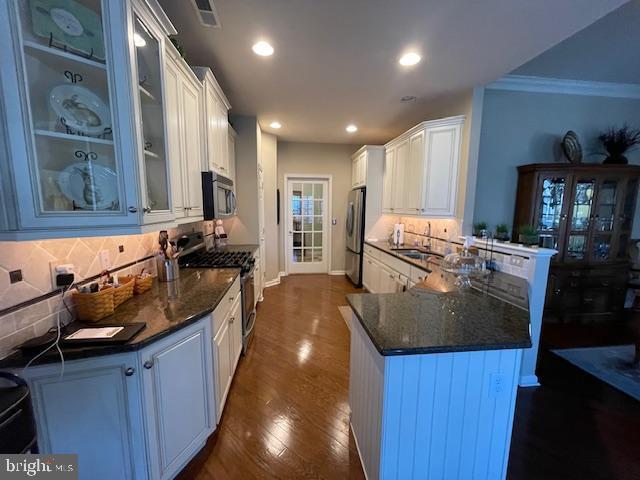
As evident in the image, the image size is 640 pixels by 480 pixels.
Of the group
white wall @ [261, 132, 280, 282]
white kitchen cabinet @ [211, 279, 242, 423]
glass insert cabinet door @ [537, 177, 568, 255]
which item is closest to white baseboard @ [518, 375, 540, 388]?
glass insert cabinet door @ [537, 177, 568, 255]

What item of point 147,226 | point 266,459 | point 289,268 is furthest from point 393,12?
point 289,268

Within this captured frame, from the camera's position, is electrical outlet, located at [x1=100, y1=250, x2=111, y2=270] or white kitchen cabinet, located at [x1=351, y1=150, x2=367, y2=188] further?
white kitchen cabinet, located at [x1=351, y1=150, x2=367, y2=188]

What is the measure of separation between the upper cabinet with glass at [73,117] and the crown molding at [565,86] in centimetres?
330

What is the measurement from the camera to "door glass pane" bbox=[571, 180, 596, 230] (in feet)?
9.98

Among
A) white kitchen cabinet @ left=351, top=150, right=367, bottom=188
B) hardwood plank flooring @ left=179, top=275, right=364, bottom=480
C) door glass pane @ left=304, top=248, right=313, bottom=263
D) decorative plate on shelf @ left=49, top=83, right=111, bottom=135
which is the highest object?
white kitchen cabinet @ left=351, top=150, right=367, bottom=188

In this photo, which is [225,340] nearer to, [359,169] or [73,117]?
[73,117]

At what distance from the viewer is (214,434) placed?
173 centimetres

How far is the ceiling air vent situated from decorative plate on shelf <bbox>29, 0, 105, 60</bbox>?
0.65 metres

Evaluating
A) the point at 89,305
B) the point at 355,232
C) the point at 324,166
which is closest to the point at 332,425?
the point at 89,305

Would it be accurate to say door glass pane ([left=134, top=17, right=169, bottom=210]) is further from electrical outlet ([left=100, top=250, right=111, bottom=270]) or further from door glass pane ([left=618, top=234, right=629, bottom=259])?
door glass pane ([left=618, top=234, right=629, bottom=259])

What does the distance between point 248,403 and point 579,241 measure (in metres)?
4.12

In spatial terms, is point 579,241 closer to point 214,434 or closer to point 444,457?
point 444,457

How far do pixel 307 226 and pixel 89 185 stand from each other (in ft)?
14.5

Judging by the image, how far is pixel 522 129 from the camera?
9.82 ft
